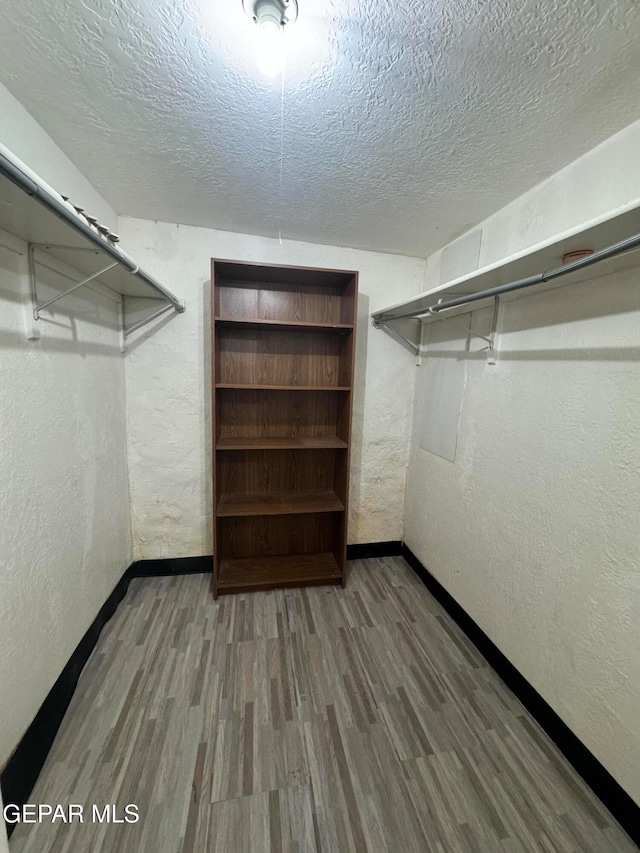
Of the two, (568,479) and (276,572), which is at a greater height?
(568,479)

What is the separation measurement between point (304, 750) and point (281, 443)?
140 centimetres

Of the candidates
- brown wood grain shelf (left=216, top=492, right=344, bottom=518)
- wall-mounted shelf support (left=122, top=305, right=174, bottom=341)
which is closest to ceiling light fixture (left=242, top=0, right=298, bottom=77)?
wall-mounted shelf support (left=122, top=305, right=174, bottom=341)

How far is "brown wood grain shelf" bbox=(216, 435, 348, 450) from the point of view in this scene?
189 cm

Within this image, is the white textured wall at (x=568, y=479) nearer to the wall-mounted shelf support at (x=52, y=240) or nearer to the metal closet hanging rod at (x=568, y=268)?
the metal closet hanging rod at (x=568, y=268)

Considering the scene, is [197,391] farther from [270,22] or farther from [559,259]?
[559,259]

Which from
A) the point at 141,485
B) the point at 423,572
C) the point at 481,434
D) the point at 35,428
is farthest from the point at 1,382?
the point at 423,572

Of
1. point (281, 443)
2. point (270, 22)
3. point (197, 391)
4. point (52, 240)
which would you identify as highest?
point (270, 22)

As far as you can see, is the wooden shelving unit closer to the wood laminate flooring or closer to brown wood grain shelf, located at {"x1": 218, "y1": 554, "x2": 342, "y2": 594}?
brown wood grain shelf, located at {"x1": 218, "y1": 554, "x2": 342, "y2": 594}

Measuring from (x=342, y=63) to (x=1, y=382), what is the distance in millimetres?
1399

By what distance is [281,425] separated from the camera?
2.17 metres

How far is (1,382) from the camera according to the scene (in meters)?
1.02

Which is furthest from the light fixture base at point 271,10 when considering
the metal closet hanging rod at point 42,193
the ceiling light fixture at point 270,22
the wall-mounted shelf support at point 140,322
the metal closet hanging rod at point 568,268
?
the wall-mounted shelf support at point 140,322

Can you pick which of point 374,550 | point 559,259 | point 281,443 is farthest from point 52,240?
point 374,550

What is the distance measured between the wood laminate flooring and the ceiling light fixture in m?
2.23
